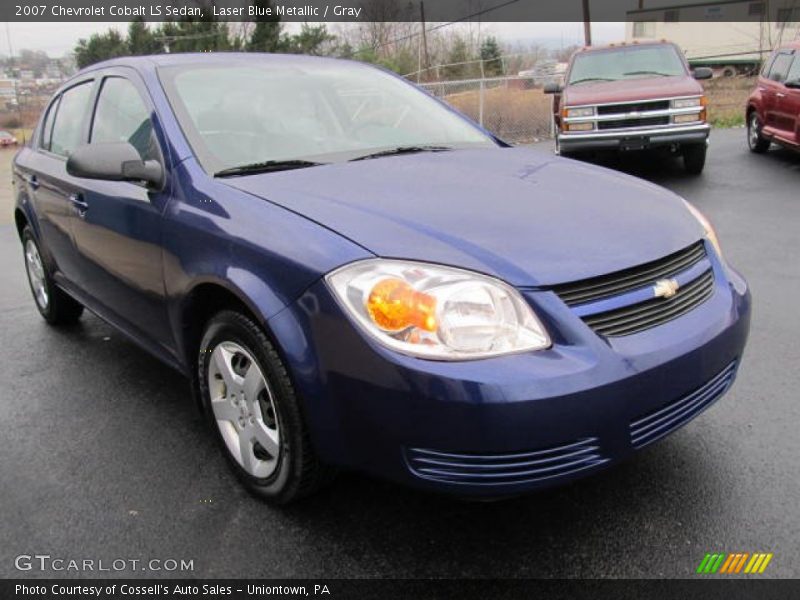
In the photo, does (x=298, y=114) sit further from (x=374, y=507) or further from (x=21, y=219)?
(x=21, y=219)

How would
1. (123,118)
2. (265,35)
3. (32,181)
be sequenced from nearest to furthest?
(123,118)
(32,181)
(265,35)

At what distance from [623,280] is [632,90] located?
25.5 ft

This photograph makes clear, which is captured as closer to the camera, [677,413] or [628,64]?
[677,413]

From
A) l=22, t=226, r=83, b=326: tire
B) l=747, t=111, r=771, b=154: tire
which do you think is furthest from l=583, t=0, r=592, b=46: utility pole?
l=22, t=226, r=83, b=326: tire

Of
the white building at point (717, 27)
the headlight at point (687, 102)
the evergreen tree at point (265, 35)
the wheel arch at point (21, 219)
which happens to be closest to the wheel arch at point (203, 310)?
the wheel arch at point (21, 219)

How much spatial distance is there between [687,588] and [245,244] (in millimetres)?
1772

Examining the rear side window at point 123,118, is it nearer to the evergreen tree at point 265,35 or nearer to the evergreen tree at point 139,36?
the evergreen tree at point 265,35

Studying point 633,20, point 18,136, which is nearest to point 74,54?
point 18,136

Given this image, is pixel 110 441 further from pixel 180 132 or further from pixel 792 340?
pixel 792 340

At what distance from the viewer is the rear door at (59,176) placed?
3.85 metres

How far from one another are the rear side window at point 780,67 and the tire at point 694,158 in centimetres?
167

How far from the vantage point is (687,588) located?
84.1 inches

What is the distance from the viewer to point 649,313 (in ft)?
Result: 7.33

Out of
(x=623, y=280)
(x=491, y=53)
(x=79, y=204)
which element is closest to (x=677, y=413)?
(x=623, y=280)
